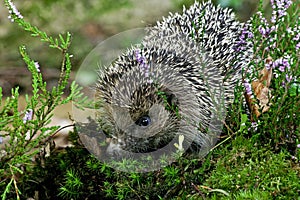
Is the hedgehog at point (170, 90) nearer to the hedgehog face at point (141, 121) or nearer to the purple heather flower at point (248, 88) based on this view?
the hedgehog face at point (141, 121)

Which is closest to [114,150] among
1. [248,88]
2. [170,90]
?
[170,90]

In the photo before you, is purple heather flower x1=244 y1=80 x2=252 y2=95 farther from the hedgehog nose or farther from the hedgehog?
the hedgehog nose

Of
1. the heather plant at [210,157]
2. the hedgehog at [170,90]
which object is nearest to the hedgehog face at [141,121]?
the hedgehog at [170,90]

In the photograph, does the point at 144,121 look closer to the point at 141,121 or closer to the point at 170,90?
the point at 141,121

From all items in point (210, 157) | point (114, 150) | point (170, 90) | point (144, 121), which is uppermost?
point (170, 90)

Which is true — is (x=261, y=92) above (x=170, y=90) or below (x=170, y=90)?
below

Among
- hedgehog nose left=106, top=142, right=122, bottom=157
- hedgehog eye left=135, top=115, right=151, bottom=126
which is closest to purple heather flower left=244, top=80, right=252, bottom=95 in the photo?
hedgehog eye left=135, top=115, right=151, bottom=126
